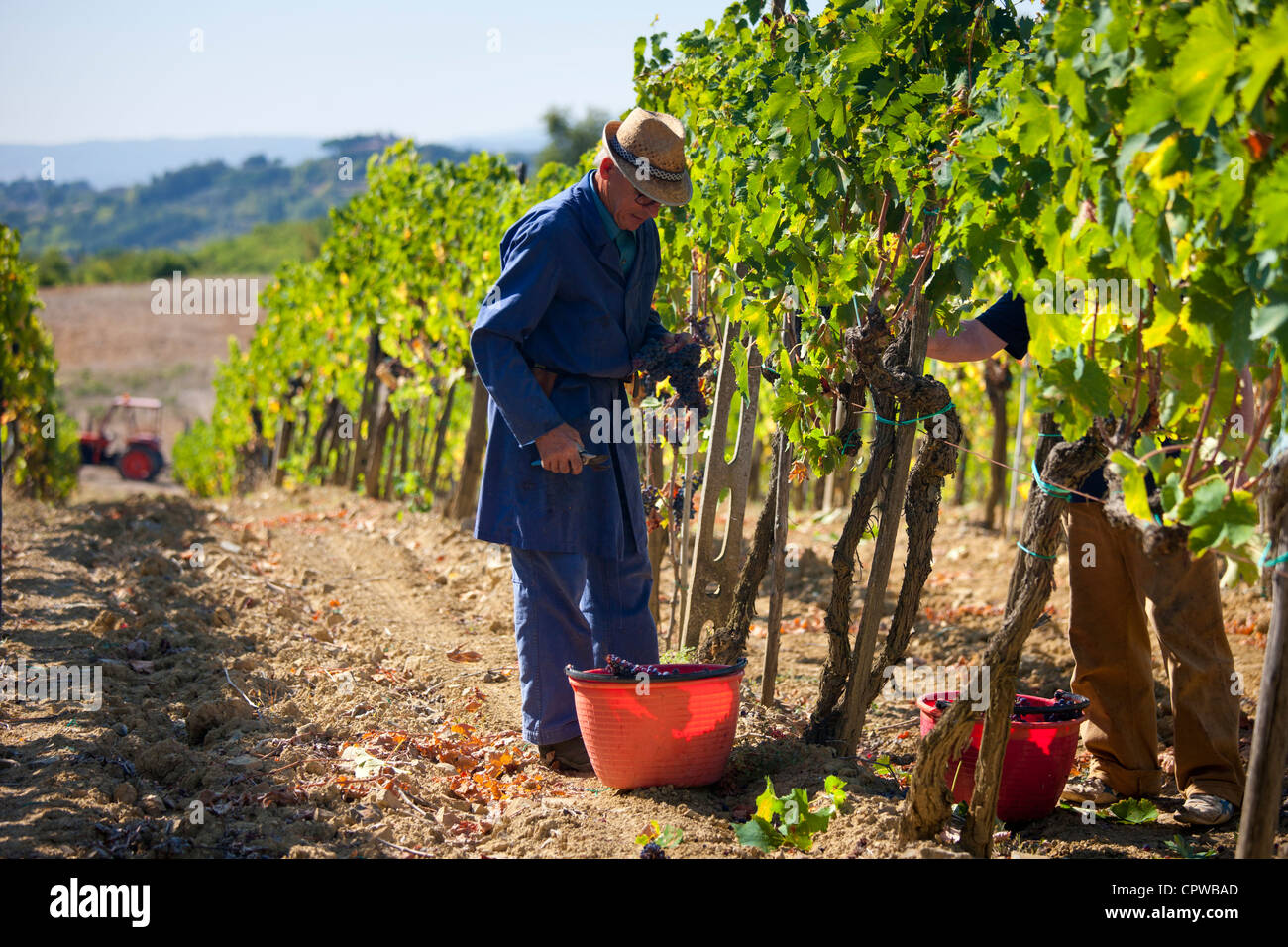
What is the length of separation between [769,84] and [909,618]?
6.26ft

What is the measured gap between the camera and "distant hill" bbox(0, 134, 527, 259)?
135 metres

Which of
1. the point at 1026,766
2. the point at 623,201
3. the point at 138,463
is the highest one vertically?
the point at 623,201

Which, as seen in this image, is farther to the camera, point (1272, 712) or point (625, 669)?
point (625, 669)

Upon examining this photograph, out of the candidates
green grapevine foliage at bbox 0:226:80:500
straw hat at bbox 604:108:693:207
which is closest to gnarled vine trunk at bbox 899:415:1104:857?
straw hat at bbox 604:108:693:207

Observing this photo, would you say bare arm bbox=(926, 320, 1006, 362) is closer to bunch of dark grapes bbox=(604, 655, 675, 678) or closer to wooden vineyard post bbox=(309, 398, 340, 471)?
bunch of dark grapes bbox=(604, 655, 675, 678)

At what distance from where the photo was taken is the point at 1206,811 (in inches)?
125

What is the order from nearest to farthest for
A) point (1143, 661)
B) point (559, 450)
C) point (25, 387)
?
point (559, 450), point (1143, 661), point (25, 387)

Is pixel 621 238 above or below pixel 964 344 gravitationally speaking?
above

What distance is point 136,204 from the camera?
152250 mm

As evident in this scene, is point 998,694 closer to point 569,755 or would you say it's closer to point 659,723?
point 659,723

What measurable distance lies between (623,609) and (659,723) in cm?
61

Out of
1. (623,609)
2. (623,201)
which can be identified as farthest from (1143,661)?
(623,201)

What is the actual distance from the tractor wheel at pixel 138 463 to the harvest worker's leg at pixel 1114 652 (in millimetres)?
28095

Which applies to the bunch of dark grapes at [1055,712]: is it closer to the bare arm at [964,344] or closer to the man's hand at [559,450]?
the bare arm at [964,344]
